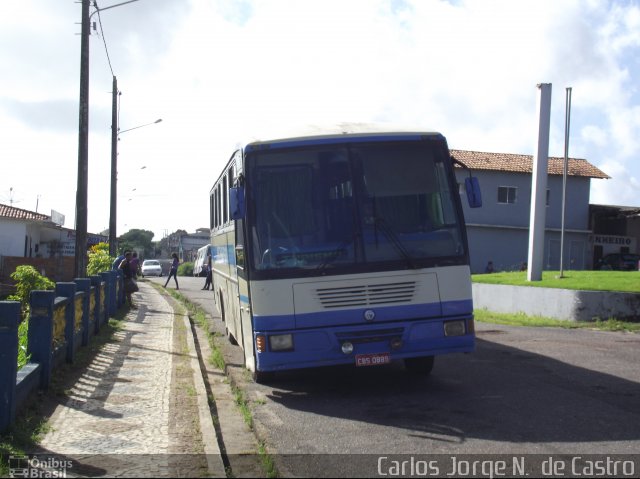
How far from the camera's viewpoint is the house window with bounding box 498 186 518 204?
44938mm

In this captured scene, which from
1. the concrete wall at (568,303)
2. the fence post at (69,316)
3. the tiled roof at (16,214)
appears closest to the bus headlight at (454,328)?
the fence post at (69,316)

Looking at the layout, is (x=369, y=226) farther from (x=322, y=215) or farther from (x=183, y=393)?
(x=183, y=393)

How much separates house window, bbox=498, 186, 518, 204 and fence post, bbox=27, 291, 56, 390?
127 ft

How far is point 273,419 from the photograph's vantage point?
26.0 feet

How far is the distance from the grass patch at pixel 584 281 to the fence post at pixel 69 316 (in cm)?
1327

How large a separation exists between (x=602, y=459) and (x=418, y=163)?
4072 millimetres

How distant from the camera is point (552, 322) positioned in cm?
1859

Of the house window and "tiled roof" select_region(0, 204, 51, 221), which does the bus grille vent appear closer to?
"tiled roof" select_region(0, 204, 51, 221)

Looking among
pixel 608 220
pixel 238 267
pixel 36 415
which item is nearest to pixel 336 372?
pixel 238 267

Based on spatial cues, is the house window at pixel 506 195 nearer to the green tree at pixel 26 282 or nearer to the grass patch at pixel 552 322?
the grass patch at pixel 552 322

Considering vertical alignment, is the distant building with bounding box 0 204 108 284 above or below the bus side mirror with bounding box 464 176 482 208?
below

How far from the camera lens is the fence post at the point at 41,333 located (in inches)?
338

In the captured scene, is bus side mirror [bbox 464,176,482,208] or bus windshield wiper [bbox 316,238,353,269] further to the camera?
bus side mirror [bbox 464,176,482,208]

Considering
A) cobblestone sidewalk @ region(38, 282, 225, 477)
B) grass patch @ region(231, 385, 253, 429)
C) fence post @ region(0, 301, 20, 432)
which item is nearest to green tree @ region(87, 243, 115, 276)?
cobblestone sidewalk @ region(38, 282, 225, 477)
